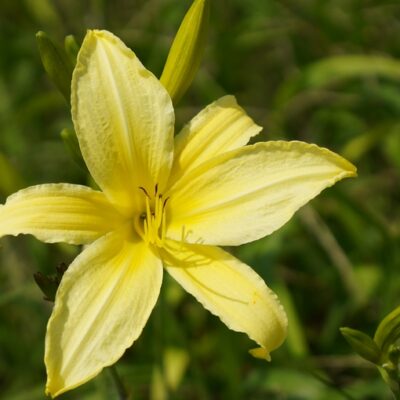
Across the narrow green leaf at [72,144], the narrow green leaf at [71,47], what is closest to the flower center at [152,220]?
the narrow green leaf at [72,144]

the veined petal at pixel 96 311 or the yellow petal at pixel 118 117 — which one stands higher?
the yellow petal at pixel 118 117

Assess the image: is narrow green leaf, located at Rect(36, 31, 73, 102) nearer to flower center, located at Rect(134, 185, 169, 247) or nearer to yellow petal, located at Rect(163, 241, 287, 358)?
flower center, located at Rect(134, 185, 169, 247)

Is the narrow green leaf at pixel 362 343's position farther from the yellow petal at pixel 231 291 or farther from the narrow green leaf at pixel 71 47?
the narrow green leaf at pixel 71 47

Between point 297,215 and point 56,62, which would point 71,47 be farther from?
point 297,215

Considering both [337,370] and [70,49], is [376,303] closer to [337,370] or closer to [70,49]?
[337,370]

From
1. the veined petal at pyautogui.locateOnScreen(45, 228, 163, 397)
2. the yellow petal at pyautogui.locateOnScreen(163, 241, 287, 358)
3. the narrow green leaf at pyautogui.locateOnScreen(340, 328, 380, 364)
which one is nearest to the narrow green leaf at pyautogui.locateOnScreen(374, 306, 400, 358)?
the narrow green leaf at pyautogui.locateOnScreen(340, 328, 380, 364)
